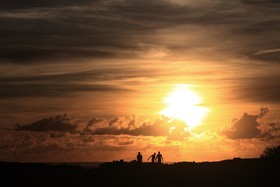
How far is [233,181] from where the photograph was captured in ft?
208

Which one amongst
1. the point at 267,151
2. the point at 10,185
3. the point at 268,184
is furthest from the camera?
the point at 267,151

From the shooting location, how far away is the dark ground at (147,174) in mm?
59719

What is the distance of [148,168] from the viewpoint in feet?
218

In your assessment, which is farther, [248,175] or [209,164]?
[209,164]

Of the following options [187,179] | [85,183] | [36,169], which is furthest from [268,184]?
[36,169]

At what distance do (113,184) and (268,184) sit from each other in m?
16.7

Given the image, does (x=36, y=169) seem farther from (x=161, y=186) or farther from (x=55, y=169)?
(x=161, y=186)

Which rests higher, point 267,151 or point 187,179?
point 267,151

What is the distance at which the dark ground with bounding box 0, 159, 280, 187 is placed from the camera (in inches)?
2351

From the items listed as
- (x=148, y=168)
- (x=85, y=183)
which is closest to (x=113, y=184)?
(x=85, y=183)

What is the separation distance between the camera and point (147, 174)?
208 ft

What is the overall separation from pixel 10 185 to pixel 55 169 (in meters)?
7.53

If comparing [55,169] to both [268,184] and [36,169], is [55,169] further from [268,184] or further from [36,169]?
[268,184]

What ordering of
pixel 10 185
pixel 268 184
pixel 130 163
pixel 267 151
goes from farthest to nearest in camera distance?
1. pixel 267 151
2. pixel 130 163
3. pixel 268 184
4. pixel 10 185
